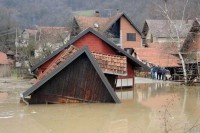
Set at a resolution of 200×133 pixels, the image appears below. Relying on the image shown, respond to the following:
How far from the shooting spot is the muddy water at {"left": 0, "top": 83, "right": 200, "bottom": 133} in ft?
43.2

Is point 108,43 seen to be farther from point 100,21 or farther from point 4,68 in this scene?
point 100,21

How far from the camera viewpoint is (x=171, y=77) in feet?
130

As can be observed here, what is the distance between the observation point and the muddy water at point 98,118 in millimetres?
13166

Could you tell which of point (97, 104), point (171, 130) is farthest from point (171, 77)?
point (171, 130)

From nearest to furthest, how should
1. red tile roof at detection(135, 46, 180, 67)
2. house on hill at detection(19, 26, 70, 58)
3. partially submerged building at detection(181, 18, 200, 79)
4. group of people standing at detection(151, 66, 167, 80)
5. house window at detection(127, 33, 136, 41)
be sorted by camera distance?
partially submerged building at detection(181, 18, 200, 79), group of people standing at detection(151, 66, 167, 80), red tile roof at detection(135, 46, 180, 67), house on hill at detection(19, 26, 70, 58), house window at detection(127, 33, 136, 41)

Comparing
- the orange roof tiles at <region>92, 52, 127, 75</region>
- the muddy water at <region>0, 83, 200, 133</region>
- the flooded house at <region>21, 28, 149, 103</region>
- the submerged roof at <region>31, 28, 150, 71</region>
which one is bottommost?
the muddy water at <region>0, 83, 200, 133</region>

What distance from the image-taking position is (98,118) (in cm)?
1559

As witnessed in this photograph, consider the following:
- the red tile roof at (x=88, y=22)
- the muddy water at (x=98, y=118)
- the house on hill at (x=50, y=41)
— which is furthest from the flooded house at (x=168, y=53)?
the muddy water at (x=98, y=118)

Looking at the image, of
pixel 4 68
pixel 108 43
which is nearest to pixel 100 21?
pixel 4 68

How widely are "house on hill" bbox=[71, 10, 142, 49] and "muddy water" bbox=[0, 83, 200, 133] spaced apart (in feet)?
104

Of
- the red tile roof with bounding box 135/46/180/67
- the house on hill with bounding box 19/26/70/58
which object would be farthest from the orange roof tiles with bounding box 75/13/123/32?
the red tile roof with bounding box 135/46/180/67

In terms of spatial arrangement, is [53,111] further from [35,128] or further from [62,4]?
[62,4]

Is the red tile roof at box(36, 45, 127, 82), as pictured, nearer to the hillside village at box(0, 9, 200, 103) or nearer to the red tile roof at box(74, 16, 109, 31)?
the hillside village at box(0, 9, 200, 103)

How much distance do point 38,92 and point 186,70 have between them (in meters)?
21.4
